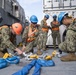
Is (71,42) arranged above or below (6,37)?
below

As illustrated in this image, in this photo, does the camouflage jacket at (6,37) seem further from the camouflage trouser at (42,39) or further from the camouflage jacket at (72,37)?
the camouflage trouser at (42,39)

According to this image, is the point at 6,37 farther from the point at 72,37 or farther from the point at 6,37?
the point at 72,37

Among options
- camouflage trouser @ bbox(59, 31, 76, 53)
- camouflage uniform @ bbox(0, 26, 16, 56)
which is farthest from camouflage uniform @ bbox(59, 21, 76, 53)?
camouflage uniform @ bbox(0, 26, 16, 56)

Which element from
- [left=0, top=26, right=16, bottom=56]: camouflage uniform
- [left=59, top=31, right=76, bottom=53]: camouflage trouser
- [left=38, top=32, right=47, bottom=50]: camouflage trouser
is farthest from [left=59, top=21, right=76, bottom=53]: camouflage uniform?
[left=38, top=32, right=47, bottom=50]: camouflage trouser

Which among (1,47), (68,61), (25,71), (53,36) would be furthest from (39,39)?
(25,71)

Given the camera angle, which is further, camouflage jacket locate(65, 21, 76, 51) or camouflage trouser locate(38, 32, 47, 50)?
camouflage trouser locate(38, 32, 47, 50)

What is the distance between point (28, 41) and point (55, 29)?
2.26m

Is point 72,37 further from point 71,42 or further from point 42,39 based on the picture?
point 42,39

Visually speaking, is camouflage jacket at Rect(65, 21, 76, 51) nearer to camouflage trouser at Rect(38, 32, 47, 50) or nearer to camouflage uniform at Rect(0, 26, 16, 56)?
camouflage uniform at Rect(0, 26, 16, 56)

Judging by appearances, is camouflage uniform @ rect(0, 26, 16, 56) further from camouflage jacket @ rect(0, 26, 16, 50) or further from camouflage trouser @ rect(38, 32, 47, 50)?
camouflage trouser @ rect(38, 32, 47, 50)

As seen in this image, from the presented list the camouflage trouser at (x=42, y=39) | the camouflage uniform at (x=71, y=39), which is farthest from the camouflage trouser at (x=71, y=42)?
the camouflage trouser at (x=42, y=39)

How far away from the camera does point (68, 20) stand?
4867 mm

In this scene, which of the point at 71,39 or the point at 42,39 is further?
the point at 42,39

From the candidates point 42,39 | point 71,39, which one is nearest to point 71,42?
point 71,39
